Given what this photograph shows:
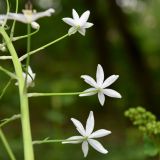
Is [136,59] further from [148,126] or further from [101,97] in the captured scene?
[101,97]

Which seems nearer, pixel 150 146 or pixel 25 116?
pixel 25 116

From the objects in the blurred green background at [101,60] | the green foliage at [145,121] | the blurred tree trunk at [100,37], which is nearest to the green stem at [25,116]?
the green foliage at [145,121]

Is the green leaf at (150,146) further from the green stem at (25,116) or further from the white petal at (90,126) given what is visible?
the green stem at (25,116)

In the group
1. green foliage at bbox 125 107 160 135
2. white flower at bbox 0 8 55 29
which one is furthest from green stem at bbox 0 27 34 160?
green foliage at bbox 125 107 160 135

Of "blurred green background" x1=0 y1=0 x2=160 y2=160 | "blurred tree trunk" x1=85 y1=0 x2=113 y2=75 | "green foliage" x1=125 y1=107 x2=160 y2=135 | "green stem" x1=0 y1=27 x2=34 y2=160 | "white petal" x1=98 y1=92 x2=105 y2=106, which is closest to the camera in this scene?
"green stem" x1=0 y1=27 x2=34 y2=160

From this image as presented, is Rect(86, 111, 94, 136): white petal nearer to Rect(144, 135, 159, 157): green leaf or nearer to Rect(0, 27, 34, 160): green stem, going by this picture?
Rect(0, 27, 34, 160): green stem

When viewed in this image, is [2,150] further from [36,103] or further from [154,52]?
[154,52]

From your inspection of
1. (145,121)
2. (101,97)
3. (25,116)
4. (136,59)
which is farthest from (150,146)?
(136,59)
